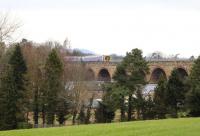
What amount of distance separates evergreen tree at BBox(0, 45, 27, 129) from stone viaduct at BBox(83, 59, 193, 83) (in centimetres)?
3839

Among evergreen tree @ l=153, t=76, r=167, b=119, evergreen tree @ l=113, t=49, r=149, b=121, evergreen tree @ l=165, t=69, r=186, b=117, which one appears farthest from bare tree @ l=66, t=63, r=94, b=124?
evergreen tree @ l=165, t=69, r=186, b=117

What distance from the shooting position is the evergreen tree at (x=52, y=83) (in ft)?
174

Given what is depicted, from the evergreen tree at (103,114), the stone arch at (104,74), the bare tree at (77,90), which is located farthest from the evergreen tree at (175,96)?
the stone arch at (104,74)

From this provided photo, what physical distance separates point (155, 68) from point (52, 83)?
5323cm

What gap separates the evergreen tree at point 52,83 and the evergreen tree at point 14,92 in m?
3.15

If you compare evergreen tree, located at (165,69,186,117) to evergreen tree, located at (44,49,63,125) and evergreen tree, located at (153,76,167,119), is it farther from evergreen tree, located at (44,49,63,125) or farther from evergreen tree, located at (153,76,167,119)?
evergreen tree, located at (44,49,63,125)

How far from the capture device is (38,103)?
5409cm

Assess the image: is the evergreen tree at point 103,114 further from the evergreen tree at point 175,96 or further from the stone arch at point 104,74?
the stone arch at point 104,74

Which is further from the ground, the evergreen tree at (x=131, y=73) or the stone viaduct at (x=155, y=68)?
the stone viaduct at (x=155, y=68)

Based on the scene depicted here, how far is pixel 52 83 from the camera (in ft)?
177

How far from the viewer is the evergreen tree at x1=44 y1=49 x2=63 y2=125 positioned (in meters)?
53.0

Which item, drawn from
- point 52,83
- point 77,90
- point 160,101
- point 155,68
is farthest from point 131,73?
point 155,68

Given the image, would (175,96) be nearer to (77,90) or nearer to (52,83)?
(77,90)

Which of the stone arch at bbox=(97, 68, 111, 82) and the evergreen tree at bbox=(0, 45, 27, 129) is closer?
the evergreen tree at bbox=(0, 45, 27, 129)
